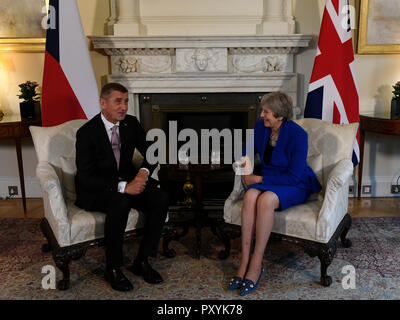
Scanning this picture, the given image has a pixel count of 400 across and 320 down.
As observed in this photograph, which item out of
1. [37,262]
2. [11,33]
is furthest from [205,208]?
[11,33]

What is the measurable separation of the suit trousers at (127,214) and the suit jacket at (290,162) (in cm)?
67

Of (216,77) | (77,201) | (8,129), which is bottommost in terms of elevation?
(77,201)

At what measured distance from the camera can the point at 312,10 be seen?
3965 millimetres

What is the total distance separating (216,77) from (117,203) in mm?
1964

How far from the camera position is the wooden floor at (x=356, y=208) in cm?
377

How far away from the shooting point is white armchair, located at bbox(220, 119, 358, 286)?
242 cm

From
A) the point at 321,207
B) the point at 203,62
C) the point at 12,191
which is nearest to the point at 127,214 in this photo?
the point at 321,207

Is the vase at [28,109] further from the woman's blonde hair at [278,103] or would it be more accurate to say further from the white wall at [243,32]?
the woman's blonde hair at [278,103]

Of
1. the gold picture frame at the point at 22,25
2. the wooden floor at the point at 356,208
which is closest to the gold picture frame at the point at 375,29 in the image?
the wooden floor at the point at 356,208

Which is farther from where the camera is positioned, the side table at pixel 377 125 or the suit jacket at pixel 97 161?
the side table at pixel 377 125

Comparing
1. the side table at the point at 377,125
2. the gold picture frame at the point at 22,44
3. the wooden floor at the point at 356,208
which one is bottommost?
the wooden floor at the point at 356,208

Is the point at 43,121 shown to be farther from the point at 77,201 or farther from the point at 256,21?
the point at 256,21

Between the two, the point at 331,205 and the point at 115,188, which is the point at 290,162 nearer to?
the point at 331,205

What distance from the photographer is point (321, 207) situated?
2.49m
